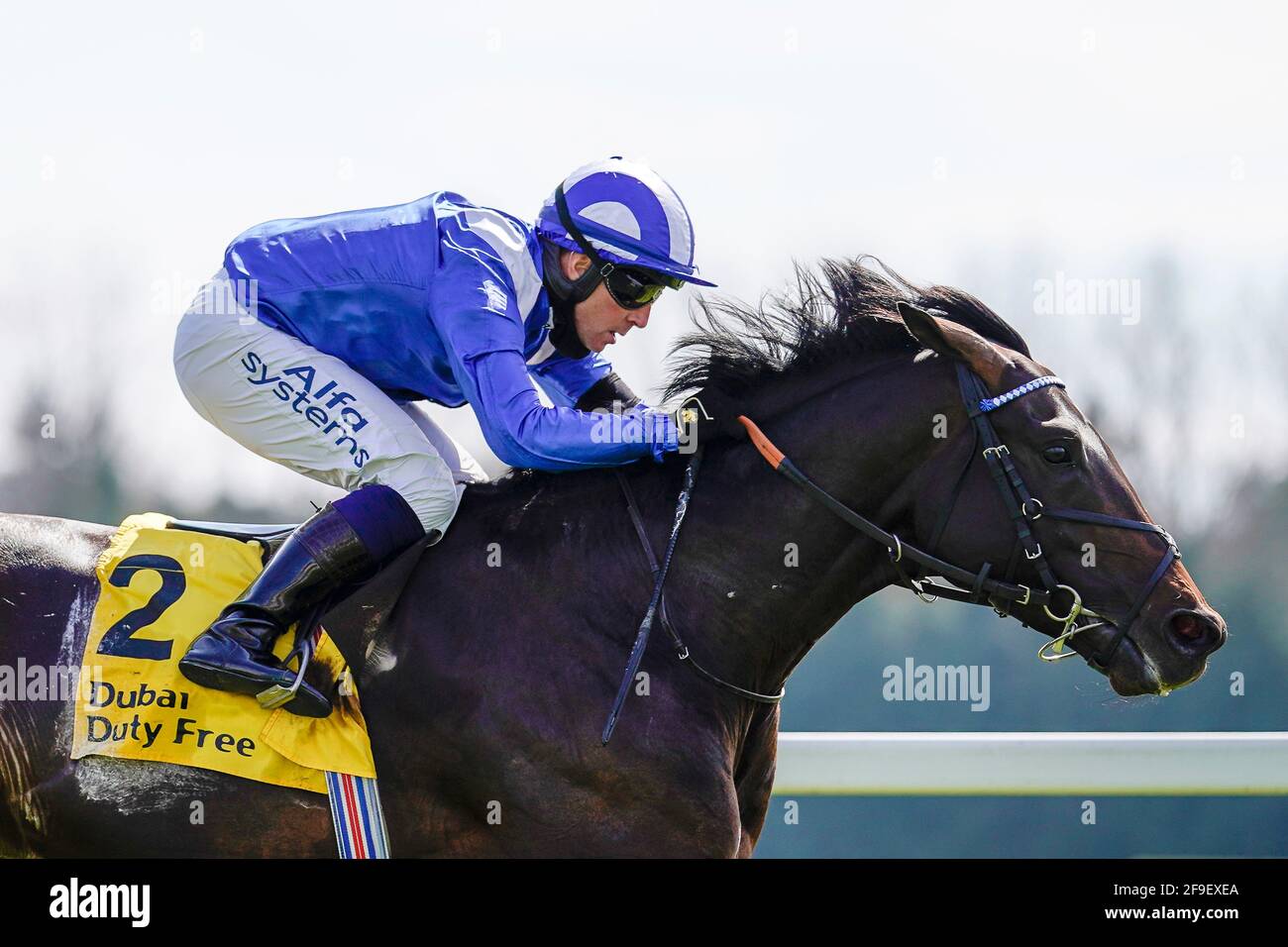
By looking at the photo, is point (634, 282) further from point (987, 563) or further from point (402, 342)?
point (987, 563)

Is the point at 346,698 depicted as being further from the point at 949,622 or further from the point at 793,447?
the point at 949,622

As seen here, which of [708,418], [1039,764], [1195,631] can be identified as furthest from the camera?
[1039,764]

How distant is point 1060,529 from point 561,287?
1.54m

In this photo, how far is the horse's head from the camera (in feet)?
11.8

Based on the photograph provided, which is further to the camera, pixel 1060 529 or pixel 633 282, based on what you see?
pixel 633 282

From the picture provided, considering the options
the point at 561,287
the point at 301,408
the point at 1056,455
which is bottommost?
the point at 1056,455

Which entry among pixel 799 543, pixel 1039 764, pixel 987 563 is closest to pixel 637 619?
pixel 799 543

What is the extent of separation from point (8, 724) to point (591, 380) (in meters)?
1.94

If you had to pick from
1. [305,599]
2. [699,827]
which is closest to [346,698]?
[305,599]

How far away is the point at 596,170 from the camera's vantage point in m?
4.04

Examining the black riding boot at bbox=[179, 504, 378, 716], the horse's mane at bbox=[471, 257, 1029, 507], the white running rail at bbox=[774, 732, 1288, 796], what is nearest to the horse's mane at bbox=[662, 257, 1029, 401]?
the horse's mane at bbox=[471, 257, 1029, 507]

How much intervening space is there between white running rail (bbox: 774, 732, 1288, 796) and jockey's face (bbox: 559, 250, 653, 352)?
2.15 m

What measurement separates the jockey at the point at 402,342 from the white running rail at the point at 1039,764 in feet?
7.44

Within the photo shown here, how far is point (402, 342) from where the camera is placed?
4.01 metres
